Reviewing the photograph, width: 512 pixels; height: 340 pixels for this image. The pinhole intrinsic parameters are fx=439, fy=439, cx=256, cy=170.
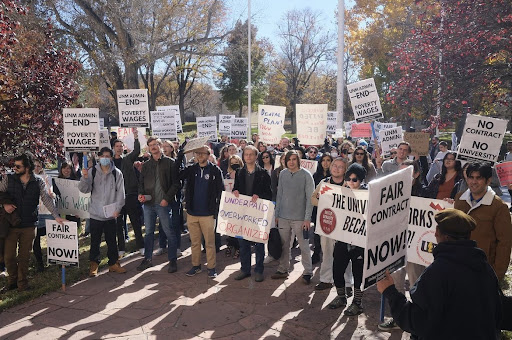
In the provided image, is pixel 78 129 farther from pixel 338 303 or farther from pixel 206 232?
pixel 338 303

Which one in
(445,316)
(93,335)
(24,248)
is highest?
(445,316)

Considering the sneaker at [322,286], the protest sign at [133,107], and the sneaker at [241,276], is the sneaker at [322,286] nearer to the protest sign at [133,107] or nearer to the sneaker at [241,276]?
the sneaker at [241,276]

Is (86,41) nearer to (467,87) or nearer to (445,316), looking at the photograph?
(467,87)

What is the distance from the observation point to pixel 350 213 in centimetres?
562

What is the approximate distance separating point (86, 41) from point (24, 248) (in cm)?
2339

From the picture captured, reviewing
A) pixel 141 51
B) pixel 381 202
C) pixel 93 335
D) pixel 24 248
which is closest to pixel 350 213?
pixel 381 202

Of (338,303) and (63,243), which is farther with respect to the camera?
(63,243)

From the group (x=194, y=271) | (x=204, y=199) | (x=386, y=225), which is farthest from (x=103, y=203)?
(x=386, y=225)

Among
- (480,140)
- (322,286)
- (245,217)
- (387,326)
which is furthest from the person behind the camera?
(480,140)

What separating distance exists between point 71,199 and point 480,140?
7188 mm

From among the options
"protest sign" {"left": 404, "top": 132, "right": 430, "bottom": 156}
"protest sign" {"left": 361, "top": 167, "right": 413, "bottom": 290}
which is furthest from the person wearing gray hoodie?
"protest sign" {"left": 404, "top": 132, "right": 430, "bottom": 156}

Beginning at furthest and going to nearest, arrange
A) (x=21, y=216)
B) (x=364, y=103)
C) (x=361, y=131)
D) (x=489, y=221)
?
1. (x=361, y=131)
2. (x=364, y=103)
3. (x=21, y=216)
4. (x=489, y=221)

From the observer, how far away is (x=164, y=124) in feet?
43.1

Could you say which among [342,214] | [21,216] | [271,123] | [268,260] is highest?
[271,123]
